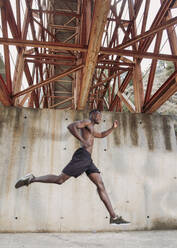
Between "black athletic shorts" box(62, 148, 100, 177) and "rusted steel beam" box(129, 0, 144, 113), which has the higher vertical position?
"rusted steel beam" box(129, 0, 144, 113)

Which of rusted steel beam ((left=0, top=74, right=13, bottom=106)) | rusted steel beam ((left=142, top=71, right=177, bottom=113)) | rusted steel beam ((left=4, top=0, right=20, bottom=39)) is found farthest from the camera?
rusted steel beam ((left=142, top=71, right=177, bottom=113))

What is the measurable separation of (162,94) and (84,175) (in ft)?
11.3

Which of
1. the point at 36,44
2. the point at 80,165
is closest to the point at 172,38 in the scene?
the point at 36,44

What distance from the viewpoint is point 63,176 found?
4156 millimetres

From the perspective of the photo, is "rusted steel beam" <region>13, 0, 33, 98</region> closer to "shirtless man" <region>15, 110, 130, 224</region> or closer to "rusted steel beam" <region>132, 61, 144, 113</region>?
"shirtless man" <region>15, 110, 130, 224</region>

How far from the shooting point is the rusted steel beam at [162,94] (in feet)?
19.4

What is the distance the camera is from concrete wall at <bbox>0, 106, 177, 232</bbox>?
243 inches

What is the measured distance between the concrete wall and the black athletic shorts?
2.44 m

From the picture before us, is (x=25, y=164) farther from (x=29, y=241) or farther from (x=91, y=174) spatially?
(x=91, y=174)

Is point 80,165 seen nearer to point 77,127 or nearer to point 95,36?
point 77,127

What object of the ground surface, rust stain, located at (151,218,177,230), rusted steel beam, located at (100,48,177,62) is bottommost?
the ground surface

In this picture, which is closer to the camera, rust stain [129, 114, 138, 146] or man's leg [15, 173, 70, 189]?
man's leg [15, 173, 70, 189]

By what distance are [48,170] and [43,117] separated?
176 cm

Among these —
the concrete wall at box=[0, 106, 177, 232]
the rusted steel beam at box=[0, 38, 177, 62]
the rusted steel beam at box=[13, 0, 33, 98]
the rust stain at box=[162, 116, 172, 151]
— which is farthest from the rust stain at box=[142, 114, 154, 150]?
the rusted steel beam at box=[13, 0, 33, 98]
